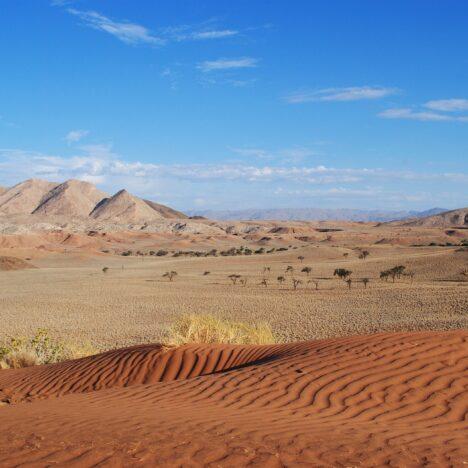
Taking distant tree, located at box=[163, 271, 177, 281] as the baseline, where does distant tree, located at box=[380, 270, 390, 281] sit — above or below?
above

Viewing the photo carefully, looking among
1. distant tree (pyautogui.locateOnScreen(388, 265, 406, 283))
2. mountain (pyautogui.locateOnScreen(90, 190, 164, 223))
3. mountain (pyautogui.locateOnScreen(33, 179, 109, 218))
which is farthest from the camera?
mountain (pyautogui.locateOnScreen(33, 179, 109, 218))

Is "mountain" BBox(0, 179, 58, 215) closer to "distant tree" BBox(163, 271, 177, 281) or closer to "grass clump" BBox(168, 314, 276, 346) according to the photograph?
"distant tree" BBox(163, 271, 177, 281)

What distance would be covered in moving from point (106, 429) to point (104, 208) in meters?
178

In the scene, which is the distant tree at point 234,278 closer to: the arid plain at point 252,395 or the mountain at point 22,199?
the arid plain at point 252,395

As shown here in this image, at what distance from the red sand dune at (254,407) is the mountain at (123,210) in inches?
5814

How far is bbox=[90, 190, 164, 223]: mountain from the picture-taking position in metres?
164

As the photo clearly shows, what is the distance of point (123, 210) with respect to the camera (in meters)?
173

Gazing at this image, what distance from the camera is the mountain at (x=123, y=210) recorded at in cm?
16438

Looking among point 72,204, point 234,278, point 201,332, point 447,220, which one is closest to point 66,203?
point 72,204

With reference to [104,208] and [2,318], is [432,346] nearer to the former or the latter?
[2,318]

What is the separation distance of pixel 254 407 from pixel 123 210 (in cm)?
16981

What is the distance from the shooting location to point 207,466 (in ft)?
15.2

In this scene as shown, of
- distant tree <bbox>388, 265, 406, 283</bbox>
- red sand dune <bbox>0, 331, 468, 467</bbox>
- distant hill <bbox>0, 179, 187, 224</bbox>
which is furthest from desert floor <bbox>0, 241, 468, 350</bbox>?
distant hill <bbox>0, 179, 187, 224</bbox>

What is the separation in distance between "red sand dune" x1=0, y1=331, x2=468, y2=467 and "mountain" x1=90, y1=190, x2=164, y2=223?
147673mm
